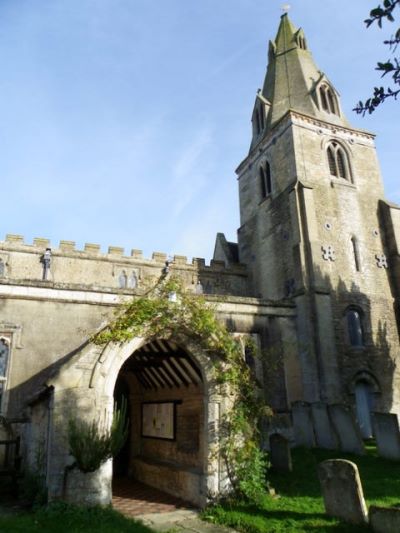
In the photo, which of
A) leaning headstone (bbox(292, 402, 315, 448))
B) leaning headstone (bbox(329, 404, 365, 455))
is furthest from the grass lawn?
leaning headstone (bbox(292, 402, 315, 448))

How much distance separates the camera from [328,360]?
18250 millimetres

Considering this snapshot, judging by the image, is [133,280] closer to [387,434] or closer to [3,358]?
[3,358]

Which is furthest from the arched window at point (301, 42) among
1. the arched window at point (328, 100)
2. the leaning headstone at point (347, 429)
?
the leaning headstone at point (347, 429)

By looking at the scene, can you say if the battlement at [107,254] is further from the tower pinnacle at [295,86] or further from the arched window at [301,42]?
the arched window at [301,42]

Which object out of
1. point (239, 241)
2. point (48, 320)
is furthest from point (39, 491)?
point (239, 241)

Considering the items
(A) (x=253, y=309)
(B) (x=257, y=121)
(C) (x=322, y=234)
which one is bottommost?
(A) (x=253, y=309)

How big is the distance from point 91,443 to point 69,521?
3.71 ft

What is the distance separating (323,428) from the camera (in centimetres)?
1318

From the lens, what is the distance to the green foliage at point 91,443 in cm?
711

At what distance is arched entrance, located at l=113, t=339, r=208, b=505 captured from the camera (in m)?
9.16

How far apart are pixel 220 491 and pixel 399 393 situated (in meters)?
14.8

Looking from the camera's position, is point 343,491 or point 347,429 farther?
point 347,429

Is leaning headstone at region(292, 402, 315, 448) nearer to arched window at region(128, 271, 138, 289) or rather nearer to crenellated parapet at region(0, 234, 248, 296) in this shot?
crenellated parapet at region(0, 234, 248, 296)

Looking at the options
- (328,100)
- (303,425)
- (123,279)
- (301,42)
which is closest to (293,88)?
(328,100)
